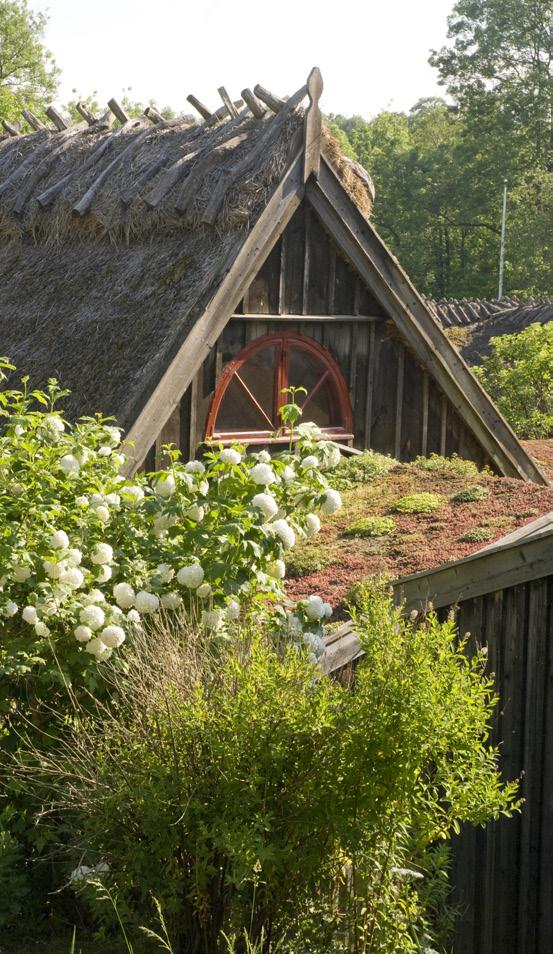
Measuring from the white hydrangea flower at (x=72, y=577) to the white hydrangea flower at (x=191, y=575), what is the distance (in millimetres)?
533

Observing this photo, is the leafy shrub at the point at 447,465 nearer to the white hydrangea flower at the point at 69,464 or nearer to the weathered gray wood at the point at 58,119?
the white hydrangea flower at the point at 69,464

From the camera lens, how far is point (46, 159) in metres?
15.5

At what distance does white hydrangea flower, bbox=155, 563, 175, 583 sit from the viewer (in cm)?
626

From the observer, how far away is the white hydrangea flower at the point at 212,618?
6172 millimetres

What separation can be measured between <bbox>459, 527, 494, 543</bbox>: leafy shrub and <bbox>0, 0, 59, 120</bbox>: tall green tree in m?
39.0

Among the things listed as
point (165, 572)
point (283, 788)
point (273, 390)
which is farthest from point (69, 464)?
point (273, 390)

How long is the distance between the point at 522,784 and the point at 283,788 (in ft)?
9.40

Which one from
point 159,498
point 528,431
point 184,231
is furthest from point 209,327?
point 528,431

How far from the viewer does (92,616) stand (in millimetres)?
5855

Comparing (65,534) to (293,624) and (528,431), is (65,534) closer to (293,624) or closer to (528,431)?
(293,624)

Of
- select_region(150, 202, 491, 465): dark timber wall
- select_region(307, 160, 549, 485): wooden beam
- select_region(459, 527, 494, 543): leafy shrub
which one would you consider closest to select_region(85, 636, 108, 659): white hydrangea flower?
select_region(459, 527, 494, 543): leafy shrub

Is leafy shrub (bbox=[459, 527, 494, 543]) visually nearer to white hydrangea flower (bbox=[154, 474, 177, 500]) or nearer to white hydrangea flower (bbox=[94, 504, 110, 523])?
white hydrangea flower (bbox=[154, 474, 177, 500])

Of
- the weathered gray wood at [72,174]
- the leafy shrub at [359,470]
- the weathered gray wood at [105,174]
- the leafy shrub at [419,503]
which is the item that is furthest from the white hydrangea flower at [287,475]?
the weathered gray wood at [72,174]

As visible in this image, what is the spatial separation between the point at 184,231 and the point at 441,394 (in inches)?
139
